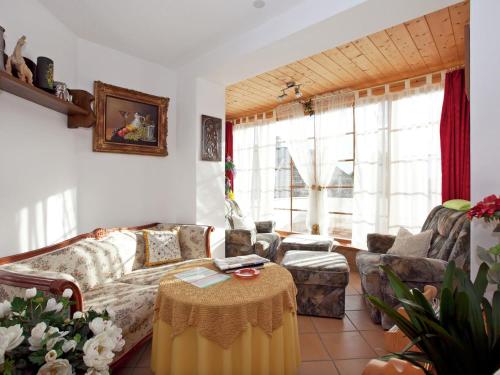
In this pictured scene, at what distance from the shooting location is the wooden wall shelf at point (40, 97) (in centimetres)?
163

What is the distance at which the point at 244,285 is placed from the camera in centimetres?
164

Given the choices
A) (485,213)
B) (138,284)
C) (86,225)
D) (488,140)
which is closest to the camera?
(485,213)

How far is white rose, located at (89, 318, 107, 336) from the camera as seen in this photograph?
72 centimetres

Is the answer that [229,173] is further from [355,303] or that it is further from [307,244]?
[355,303]

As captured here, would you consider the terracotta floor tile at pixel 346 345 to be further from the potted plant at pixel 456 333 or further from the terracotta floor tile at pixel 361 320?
the potted plant at pixel 456 333

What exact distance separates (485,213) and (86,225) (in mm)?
3142

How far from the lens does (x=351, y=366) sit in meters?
1.87

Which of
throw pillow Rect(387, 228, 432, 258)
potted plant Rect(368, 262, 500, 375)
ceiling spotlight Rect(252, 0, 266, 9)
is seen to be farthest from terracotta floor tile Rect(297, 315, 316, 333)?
ceiling spotlight Rect(252, 0, 266, 9)

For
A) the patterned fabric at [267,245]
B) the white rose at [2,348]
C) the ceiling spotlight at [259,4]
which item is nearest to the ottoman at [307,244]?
the patterned fabric at [267,245]

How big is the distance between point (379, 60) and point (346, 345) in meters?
3.07

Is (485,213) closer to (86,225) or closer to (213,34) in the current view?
(213,34)

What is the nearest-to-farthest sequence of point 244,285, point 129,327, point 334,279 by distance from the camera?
point 244,285 → point 129,327 → point 334,279

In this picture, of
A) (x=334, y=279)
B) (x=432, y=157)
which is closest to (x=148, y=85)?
(x=334, y=279)

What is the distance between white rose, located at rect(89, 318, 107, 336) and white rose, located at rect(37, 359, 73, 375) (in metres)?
0.09
